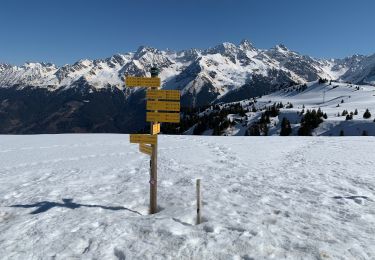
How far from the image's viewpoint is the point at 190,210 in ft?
38.3

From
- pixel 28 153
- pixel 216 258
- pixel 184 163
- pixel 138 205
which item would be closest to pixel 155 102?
pixel 138 205

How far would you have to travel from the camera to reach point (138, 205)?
41.8 ft

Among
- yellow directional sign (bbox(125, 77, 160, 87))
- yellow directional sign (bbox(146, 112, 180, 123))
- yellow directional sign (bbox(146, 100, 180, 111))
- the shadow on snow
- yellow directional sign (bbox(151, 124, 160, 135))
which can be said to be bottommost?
the shadow on snow

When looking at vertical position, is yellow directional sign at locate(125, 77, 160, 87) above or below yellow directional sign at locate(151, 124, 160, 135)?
above

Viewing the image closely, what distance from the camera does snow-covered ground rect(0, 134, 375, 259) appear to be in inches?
352

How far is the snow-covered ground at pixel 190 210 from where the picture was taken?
352 inches

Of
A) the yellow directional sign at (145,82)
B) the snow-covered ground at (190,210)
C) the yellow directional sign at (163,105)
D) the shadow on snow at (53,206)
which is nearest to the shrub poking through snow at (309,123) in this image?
the snow-covered ground at (190,210)

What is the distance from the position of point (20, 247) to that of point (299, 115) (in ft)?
572

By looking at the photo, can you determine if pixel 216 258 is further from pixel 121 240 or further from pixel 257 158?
pixel 257 158

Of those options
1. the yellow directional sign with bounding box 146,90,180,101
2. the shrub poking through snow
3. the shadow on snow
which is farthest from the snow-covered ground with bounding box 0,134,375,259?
the shrub poking through snow

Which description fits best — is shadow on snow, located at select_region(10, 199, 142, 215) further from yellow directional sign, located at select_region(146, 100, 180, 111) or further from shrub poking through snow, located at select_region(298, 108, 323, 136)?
shrub poking through snow, located at select_region(298, 108, 323, 136)

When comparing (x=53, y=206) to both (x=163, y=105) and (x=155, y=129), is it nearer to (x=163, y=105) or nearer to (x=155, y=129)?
(x=155, y=129)

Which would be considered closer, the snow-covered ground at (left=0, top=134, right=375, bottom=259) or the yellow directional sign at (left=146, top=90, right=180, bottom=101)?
the snow-covered ground at (left=0, top=134, right=375, bottom=259)

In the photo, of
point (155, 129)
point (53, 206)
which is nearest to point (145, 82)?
point (155, 129)
